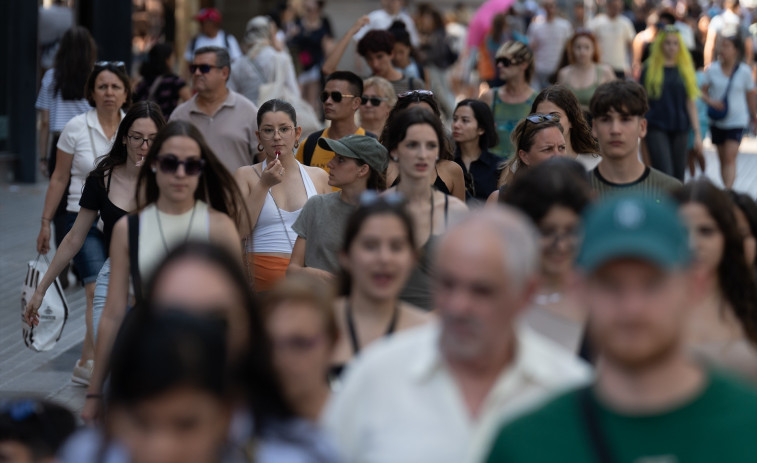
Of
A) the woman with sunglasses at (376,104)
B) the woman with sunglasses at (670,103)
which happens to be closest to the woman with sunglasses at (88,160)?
the woman with sunglasses at (376,104)

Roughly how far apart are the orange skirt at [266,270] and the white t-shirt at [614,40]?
11451 millimetres

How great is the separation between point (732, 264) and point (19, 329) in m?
6.28

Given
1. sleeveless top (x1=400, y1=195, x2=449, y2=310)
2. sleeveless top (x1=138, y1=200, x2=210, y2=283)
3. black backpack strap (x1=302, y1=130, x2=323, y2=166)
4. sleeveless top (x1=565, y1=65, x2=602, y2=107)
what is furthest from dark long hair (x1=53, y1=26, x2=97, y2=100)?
sleeveless top (x1=400, y1=195, x2=449, y2=310)

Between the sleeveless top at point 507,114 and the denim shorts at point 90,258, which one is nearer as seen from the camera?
the denim shorts at point 90,258

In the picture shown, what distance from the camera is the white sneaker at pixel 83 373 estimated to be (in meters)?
8.15

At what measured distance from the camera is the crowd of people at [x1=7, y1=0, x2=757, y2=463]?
2701mm

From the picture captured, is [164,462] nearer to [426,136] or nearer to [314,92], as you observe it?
[426,136]

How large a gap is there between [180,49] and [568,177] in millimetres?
21844

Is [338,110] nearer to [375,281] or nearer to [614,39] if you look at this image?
[375,281]

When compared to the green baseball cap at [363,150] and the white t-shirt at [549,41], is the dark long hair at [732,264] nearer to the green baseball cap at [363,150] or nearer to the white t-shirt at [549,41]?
the green baseball cap at [363,150]

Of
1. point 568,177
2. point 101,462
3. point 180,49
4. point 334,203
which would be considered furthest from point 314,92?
point 101,462

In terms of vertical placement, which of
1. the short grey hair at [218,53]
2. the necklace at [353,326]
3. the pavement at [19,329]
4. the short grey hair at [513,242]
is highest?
the short grey hair at [513,242]

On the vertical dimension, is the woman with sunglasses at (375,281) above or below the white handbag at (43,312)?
above

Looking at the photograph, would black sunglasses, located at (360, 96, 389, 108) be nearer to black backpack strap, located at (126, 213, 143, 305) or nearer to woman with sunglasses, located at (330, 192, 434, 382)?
black backpack strap, located at (126, 213, 143, 305)
